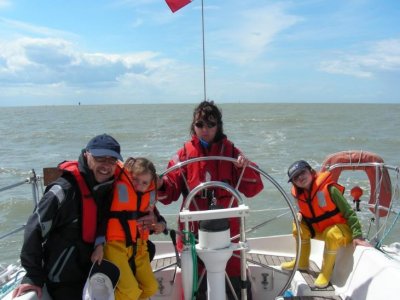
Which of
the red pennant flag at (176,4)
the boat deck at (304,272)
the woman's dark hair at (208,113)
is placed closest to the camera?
the woman's dark hair at (208,113)

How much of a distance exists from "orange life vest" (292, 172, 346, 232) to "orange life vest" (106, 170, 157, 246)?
1.19 metres

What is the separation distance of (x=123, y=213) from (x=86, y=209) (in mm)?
174

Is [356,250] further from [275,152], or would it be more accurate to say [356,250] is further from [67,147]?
[67,147]

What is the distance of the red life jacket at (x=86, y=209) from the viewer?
1835mm

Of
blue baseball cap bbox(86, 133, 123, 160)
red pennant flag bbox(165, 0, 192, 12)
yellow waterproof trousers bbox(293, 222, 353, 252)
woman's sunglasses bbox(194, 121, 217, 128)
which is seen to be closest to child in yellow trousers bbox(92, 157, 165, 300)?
blue baseball cap bbox(86, 133, 123, 160)

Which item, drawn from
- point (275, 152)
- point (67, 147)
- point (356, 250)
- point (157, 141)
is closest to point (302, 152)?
point (275, 152)

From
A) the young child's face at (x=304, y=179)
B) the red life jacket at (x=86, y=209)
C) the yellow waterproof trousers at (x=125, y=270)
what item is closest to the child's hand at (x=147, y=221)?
the yellow waterproof trousers at (x=125, y=270)

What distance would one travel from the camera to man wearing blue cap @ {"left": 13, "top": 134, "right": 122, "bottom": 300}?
173 centimetres

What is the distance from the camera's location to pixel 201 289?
2.47 meters

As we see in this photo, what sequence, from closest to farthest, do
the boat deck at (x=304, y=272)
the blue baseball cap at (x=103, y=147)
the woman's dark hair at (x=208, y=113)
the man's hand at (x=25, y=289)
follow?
the man's hand at (x=25, y=289), the blue baseball cap at (x=103, y=147), the woman's dark hair at (x=208, y=113), the boat deck at (x=304, y=272)

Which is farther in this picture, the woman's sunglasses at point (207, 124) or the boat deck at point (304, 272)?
the boat deck at point (304, 272)

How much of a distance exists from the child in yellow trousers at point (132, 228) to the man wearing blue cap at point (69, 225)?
0.07 metres

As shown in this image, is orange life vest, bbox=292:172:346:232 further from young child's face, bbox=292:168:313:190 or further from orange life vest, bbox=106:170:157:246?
orange life vest, bbox=106:170:157:246

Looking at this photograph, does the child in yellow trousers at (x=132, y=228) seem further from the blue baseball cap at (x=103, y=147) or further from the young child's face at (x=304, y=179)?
the young child's face at (x=304, y=179)
